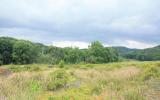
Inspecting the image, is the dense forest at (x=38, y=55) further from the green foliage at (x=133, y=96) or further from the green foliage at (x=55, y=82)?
the green foliage at (x=133, y=96)

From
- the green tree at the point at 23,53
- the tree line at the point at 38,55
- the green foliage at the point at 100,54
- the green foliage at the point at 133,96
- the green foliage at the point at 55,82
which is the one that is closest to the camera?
the green foliage at the point at 133,96

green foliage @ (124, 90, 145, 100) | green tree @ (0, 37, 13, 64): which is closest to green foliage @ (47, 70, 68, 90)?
green foliage @ (124, 90, 145, 100)

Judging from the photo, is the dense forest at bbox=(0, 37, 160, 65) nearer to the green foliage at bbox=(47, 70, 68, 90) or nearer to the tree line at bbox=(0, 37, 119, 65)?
the tree line at bbox=(0, 37, 119, 65)

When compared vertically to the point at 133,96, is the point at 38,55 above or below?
above

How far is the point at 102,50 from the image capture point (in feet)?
294

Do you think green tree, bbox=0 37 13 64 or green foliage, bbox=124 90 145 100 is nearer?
green foliage, bbox=124 90 145 100

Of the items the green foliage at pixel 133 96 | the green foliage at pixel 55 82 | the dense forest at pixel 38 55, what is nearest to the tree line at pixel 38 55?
the dense forest at pixel 38 55

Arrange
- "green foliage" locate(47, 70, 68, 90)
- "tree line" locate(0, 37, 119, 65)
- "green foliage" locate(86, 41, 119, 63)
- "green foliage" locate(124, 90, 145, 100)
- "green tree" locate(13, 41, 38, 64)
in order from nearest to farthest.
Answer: "green foliage" locate(124, 90, 145, 100) < "green foliage" locate(47, 70, 68, 90) < "green tree" locate(13, 41, 38, 64) < "tree line" locate(0, 37, 119, 65) < "green foliage" locate(86, 41, 119, 63)

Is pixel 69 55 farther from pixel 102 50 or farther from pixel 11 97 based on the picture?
pixel 11 97

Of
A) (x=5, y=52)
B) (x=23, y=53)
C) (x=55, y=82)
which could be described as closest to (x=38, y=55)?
(x=23, y=53)

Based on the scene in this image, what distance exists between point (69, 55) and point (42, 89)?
8264 cm

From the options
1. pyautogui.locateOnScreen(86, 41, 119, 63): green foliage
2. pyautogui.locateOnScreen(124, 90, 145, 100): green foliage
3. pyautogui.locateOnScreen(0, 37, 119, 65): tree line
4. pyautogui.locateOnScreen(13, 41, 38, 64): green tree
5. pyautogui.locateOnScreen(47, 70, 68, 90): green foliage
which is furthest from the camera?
pyautogui.locateOnScreen(86, 41, 119, 63): green foliage

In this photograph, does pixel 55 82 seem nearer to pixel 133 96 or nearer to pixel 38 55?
→ pixel 133 96

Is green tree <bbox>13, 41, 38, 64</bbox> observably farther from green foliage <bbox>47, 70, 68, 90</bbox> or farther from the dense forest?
green foliage <bbox>47, 70, 68, 90</bbox>
